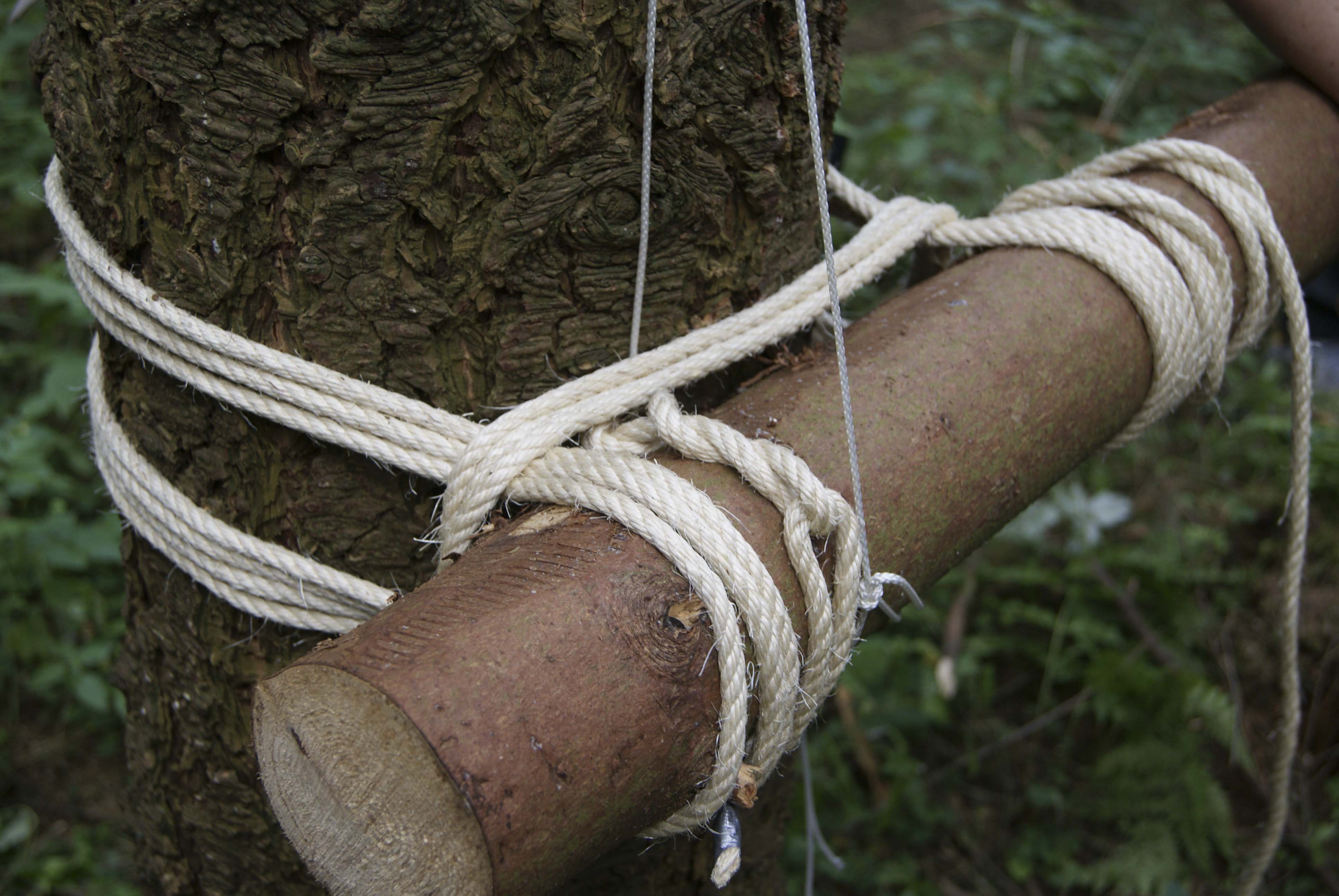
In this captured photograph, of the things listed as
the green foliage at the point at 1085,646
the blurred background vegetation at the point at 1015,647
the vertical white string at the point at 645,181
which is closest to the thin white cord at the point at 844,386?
the vertical white string at the point at 645,181

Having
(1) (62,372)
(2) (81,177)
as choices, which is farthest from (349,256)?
(1) (62,372)

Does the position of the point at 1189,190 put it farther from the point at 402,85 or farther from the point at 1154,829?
the point at 1154,829

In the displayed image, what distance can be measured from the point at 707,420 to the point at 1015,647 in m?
1.97

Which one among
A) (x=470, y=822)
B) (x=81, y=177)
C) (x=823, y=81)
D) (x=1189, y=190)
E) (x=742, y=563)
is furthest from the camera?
(x=1189, y=190)

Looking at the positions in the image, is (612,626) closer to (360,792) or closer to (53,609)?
(360,792)

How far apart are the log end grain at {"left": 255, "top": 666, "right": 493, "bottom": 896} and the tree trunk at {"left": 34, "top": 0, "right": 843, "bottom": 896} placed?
A: 10.6 inches

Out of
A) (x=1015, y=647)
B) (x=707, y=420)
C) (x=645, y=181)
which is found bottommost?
(x=1015, y=647)

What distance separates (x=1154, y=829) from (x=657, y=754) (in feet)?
5.92

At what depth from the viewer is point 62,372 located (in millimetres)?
2033

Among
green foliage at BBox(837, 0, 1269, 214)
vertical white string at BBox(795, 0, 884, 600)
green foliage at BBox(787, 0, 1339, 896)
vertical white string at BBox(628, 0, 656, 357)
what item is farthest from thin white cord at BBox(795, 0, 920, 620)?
green foliage at BBox(837, 0, 1269, 214)

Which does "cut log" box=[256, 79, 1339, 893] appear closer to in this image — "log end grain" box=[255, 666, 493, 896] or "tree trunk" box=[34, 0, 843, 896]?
"log end grain" box=[255, 666, 493, 896]

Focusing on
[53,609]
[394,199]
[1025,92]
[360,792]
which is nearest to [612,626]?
[360,792]

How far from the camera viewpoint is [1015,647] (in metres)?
2.50

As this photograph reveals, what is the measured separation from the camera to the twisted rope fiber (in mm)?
731
